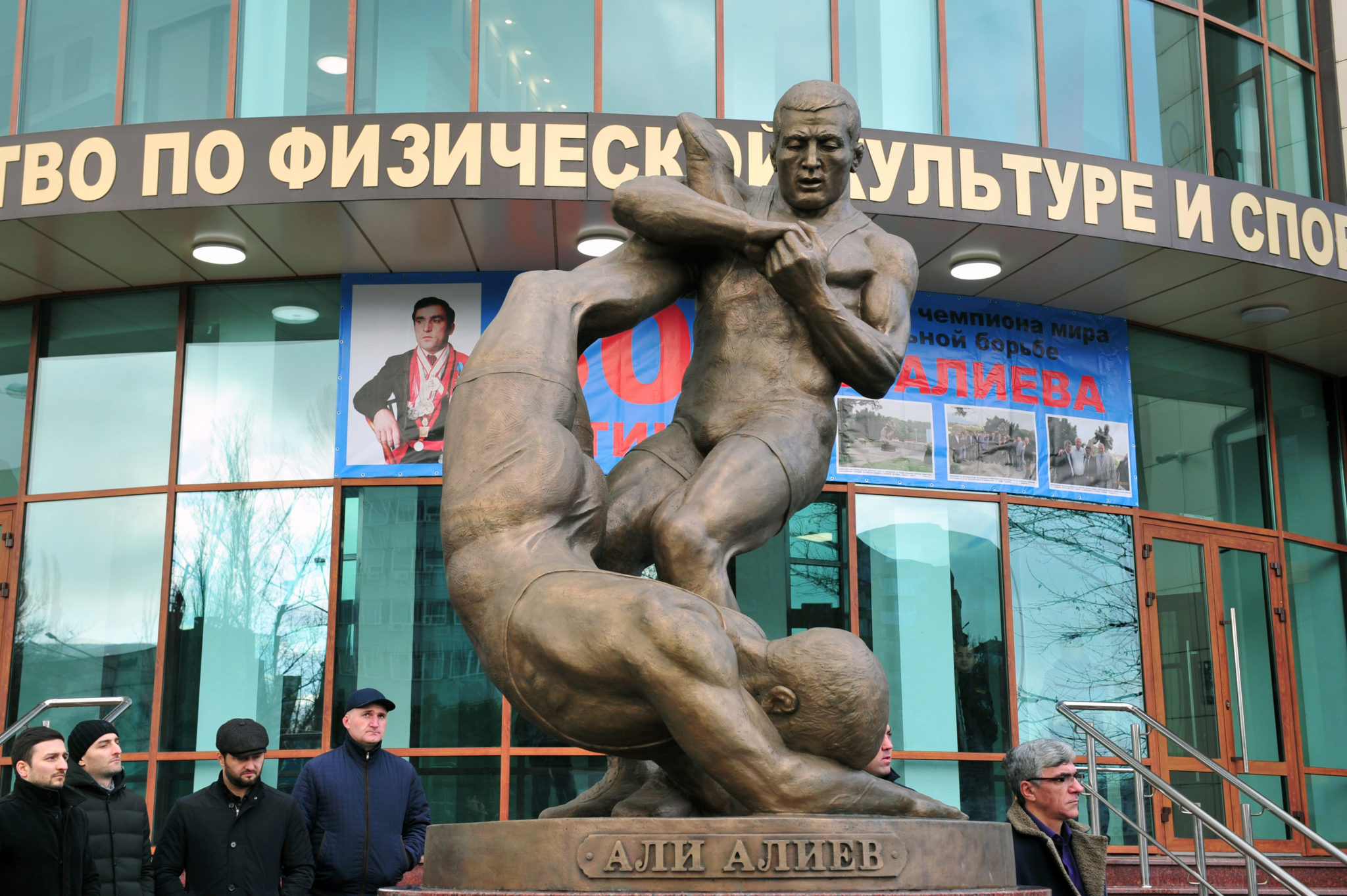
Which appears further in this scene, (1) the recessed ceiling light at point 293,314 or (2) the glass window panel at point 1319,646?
(2) the glass window panel at point 1319,646

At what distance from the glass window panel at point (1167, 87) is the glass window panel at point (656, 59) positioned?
3.87 meters

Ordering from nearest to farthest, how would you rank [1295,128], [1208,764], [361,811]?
1. [361,811]
2. [1208,764]
3. [1295,128]

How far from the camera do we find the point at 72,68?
11500 millimetres

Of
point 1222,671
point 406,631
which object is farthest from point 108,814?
point 1222,671

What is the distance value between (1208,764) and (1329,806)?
18.6ft

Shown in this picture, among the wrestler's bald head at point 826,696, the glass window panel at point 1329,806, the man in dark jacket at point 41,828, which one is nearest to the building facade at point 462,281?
the glass window panel at point 1329,806

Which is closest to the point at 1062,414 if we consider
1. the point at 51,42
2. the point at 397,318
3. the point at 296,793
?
the point at 397,318

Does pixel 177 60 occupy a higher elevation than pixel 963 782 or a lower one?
higher

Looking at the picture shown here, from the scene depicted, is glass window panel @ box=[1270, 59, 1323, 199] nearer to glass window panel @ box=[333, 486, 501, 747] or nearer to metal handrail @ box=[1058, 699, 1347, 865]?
metal handrail @ box=[1058, 699, 1347, 865]

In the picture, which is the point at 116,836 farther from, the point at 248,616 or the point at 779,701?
the point at 248,616

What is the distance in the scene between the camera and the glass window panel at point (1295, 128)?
13.6m

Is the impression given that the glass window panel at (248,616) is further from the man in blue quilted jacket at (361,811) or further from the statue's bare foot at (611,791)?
the statue's bare foot at (611,791)

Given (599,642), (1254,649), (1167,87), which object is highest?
(1167,87)

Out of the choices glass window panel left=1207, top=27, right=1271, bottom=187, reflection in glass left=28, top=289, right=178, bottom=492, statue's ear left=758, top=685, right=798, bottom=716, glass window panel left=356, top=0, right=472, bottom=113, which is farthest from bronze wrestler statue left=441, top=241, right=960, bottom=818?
glass window panel left=1207, top=27, right=1271, bottom=187
